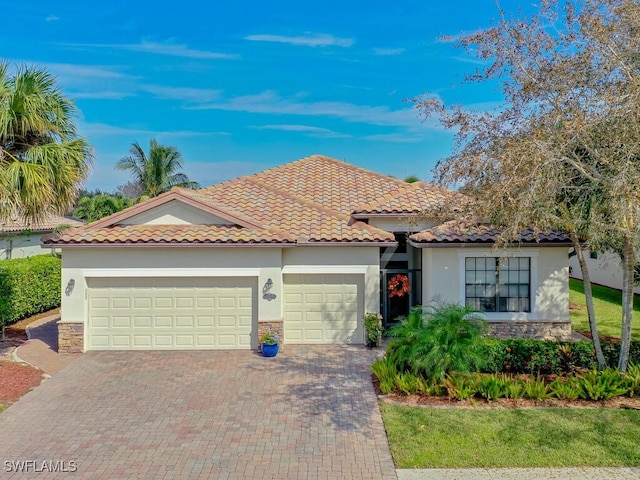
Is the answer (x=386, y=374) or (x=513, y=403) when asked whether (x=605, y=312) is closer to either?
(x=513, y=403)

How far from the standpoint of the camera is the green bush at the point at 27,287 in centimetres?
1766

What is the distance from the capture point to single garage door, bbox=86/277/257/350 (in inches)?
604

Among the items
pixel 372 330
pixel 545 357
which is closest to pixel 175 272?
pixel 372 330

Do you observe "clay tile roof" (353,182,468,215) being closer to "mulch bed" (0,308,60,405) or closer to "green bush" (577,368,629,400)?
"green bush" (577,368,629,400)

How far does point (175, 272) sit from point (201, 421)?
6.36 m

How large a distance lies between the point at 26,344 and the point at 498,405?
15.0 metres

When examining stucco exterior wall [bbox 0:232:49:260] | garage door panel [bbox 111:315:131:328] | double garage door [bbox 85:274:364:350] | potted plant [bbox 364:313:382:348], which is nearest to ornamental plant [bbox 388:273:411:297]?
potted plant [bbox 364:313:382:348]

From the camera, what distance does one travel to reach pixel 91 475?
7.76 metres

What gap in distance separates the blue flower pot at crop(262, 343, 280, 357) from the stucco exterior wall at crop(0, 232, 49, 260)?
16991 mm

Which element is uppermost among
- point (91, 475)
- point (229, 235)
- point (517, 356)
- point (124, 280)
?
point (229, 235)

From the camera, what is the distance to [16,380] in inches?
485

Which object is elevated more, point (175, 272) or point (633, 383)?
point (175, 272)

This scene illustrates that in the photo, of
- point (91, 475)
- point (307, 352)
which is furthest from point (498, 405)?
point (91, 475)

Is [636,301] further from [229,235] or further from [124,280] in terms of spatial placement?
[124,280]
